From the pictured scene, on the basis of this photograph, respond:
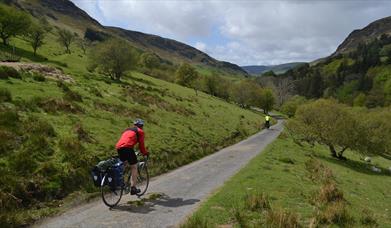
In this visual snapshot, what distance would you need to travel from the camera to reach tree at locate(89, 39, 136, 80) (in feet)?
237

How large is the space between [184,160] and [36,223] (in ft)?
47.6

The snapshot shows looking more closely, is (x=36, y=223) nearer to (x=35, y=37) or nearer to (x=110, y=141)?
(x=110, y=141)

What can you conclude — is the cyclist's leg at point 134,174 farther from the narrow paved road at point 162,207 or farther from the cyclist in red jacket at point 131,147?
the narrow paved road at point 162,207

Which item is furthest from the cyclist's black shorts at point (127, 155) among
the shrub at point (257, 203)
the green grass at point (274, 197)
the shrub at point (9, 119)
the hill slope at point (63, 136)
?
the shrub at point (9, 119)

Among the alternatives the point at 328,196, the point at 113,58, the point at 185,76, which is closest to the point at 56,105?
the point at 328,196

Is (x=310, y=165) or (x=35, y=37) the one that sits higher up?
(x=35, y=37)

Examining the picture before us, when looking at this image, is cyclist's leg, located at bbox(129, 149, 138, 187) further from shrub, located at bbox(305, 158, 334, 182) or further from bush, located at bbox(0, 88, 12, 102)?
shrub, located at bbox(305, 158, 334, 182)

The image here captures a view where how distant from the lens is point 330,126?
148 ft

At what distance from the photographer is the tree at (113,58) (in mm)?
72188

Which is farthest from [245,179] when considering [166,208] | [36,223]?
[36,223]

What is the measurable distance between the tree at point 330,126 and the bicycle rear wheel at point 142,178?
32810 mm

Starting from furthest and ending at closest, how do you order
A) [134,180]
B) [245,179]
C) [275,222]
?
[245,179]
[134,180]
[275,222]

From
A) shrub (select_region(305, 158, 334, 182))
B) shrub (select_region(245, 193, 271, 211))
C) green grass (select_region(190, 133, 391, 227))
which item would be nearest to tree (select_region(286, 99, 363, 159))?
shrub (select_region(305, 158, 334, 182))

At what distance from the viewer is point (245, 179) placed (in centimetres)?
2030
